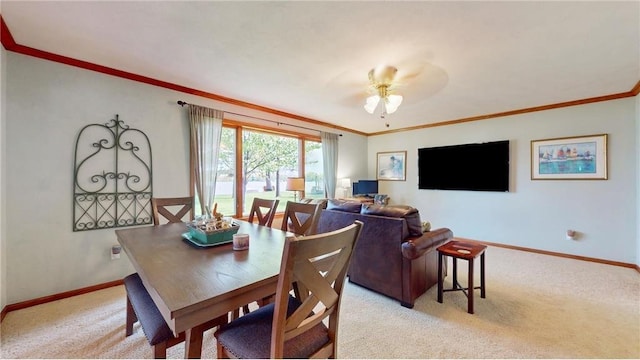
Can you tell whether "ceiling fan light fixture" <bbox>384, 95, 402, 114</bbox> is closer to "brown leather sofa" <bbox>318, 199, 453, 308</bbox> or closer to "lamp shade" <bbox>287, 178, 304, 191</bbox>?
"brown leather sofa" <bbox>318, 199, 453, 308</bbox>

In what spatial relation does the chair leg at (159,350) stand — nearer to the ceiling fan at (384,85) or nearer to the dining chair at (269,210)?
the dining chair at (269,210)

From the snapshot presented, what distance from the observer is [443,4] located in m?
1.65

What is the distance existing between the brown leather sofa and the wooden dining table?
112cm

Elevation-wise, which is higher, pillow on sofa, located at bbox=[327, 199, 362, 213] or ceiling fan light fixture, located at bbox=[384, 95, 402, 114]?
ceiling fan light fixture, located at bbox=[384, 95, 402, 114]

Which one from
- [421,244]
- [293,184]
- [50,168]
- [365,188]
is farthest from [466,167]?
[50,168]

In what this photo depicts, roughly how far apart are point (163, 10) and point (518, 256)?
5201 mm

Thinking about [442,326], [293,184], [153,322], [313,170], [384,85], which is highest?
[384,85]

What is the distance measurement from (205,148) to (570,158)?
210 inches

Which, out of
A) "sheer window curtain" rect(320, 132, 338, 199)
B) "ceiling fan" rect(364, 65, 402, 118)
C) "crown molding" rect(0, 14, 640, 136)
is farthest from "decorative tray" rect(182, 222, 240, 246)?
"sheer window curtain" rect(320, 132, 338, 199)

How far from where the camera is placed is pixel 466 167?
4.69m

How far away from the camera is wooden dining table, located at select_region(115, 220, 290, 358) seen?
0.89m

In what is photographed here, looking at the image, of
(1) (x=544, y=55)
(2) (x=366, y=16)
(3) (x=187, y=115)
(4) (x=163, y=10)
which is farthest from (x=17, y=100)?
(1) (x=544, y=55)

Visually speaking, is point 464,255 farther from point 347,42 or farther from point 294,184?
point 294,184

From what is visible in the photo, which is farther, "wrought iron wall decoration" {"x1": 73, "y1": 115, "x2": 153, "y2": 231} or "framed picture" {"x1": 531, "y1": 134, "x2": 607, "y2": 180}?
"framed picture" {"x1": 531, "y1": 134, "x2": 607, "y2": 180}
